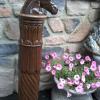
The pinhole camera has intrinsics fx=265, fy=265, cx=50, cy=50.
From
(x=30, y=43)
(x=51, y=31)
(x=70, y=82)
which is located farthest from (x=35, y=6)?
(x=70, y=82)

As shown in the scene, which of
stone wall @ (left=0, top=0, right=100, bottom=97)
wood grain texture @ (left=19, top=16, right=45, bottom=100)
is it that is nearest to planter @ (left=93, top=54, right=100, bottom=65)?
stone wall @ (left=0, top=0, right=100, bottom=97)

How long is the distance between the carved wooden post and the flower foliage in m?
0.27

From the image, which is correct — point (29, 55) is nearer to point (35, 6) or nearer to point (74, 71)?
point (35, 6)

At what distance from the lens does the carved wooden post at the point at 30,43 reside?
157cm

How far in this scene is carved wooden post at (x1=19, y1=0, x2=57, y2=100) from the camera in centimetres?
157

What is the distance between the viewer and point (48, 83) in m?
2.19

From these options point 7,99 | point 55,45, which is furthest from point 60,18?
point 7,99

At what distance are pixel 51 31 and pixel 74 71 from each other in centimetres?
36

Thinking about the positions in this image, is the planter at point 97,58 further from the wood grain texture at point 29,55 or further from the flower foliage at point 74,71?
the wood grain texture at point 29,55

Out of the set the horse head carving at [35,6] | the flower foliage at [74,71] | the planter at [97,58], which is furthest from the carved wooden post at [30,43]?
the planter at [97,58]

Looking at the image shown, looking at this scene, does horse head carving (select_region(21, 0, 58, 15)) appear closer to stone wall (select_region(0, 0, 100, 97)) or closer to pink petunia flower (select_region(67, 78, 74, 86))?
stone wall (select_region(0, 0, 100, 97))

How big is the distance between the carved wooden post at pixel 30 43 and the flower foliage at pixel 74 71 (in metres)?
0.27

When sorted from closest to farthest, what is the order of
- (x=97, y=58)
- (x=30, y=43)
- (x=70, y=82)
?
(x=30, y=43)
(x=70, y=82)
(x=97, y=58)

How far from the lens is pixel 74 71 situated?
1979 mm
